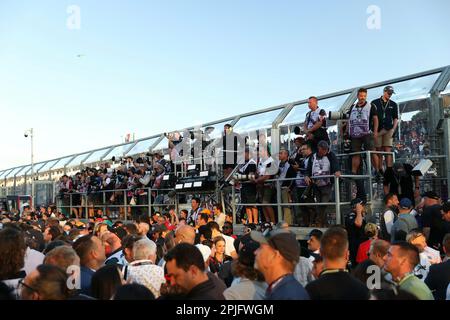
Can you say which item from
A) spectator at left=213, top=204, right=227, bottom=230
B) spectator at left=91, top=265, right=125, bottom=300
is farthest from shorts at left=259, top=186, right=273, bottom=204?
spectator at left=91, top=265, right=125, bottom=300

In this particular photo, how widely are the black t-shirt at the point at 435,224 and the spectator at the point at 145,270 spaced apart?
14.7 ft

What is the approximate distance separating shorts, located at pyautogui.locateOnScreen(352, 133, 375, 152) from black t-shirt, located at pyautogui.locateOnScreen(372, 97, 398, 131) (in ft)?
0.93

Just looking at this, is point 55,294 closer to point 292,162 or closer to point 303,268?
point 303,268

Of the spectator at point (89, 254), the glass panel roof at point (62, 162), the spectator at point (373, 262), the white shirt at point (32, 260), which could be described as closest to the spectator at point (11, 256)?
the spectator at point (89, 254)

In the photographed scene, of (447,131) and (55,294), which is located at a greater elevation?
(447,131)

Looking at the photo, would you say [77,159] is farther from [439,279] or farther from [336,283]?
[336,283]

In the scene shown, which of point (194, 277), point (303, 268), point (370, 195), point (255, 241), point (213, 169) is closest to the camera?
point (194, 277)

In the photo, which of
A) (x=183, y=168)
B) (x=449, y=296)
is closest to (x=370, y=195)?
(x=449, y=296)

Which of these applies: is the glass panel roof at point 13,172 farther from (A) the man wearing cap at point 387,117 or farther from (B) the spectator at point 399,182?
(B) the spectator at point 399,182

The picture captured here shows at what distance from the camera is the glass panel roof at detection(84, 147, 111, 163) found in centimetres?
2353

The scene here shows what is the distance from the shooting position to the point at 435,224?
8094mm

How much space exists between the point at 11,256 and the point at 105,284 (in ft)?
3.70
